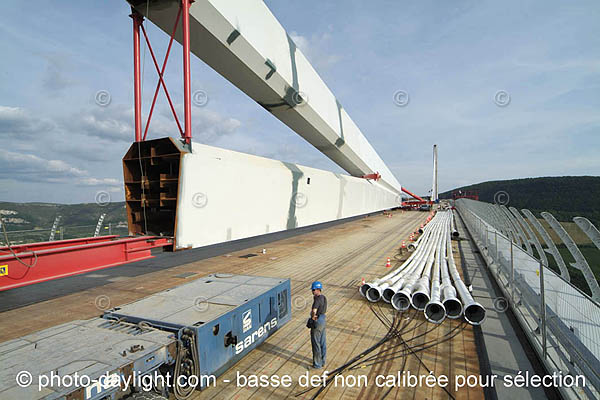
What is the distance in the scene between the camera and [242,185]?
9078 mm

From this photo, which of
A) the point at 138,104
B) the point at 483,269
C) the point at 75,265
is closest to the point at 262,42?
the point at 138,104

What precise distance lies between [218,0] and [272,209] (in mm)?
6855

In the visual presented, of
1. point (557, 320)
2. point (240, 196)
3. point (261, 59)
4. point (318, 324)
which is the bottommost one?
point (318, 324)

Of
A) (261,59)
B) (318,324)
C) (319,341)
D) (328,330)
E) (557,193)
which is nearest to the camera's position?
(318,324)

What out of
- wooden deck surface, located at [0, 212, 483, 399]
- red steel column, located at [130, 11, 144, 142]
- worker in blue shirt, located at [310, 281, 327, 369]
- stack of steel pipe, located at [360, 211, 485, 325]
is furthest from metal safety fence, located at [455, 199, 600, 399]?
red steel column, located at [130, 11, 144, 142]

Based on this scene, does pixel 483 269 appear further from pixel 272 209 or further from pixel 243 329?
pixel 243 329

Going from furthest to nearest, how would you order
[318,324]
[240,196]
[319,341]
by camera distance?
[240,196], [319,341], [318,324]

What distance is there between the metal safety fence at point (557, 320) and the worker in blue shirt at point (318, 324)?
372cm

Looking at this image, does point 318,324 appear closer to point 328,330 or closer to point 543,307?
point 328,330

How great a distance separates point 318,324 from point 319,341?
15.8 inches

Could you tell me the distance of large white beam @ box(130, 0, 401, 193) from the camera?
8469 millimetres

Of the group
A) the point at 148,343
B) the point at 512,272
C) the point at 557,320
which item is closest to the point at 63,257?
the point at 148,343

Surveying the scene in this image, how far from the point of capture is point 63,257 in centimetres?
493

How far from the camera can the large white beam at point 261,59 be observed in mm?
8469
